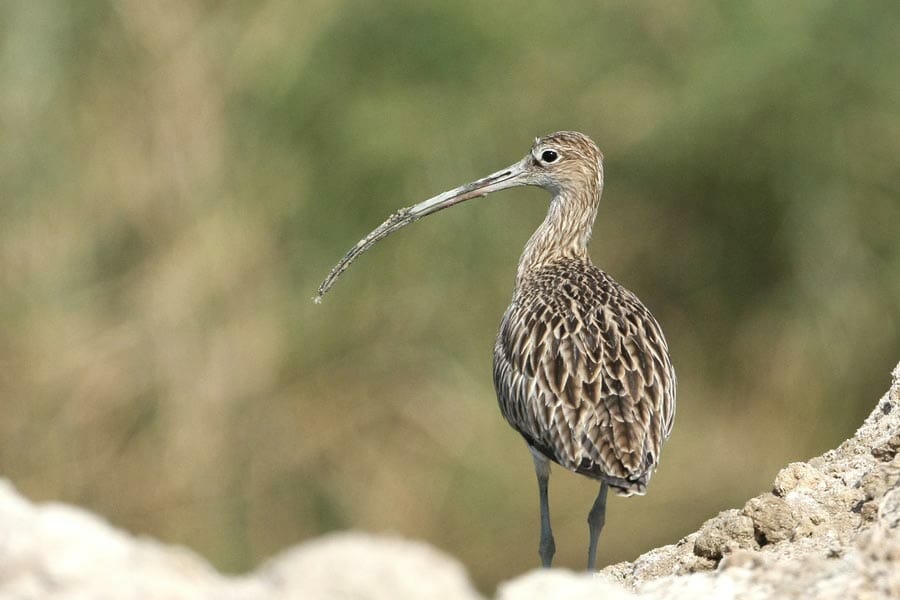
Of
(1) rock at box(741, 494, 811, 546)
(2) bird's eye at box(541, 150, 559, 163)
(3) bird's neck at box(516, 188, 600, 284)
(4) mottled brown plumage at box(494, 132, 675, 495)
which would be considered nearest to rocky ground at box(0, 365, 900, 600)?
(1) rock at box(741, 494, 811, 546)

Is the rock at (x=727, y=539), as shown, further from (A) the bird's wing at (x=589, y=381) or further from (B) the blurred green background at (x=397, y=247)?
(B) the blurred green background at (x=397, y=247)

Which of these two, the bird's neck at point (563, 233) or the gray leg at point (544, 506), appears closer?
the gray leg at point (544, 506)

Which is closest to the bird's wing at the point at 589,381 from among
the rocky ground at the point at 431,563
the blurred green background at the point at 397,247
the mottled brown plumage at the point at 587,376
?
the mottled brown plumage at the point at 587,376

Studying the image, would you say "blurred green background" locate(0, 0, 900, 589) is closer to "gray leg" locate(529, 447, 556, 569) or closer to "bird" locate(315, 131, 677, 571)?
"bird" locate(315, 131, 677, 571)

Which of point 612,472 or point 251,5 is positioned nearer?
point 612,472

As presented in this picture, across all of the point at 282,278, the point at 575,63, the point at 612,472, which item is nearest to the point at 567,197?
the point at 612,472

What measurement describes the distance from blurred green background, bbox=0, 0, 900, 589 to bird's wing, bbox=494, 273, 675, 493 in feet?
16.9

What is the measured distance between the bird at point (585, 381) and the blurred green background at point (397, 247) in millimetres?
4571

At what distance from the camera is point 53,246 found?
12.2 meters

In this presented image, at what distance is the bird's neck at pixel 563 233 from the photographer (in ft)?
28.4

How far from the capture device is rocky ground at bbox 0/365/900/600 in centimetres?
379

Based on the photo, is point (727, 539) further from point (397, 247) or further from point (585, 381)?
point (397, 247)

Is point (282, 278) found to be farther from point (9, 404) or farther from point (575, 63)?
point (575, 63)

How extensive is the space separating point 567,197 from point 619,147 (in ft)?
18.4
